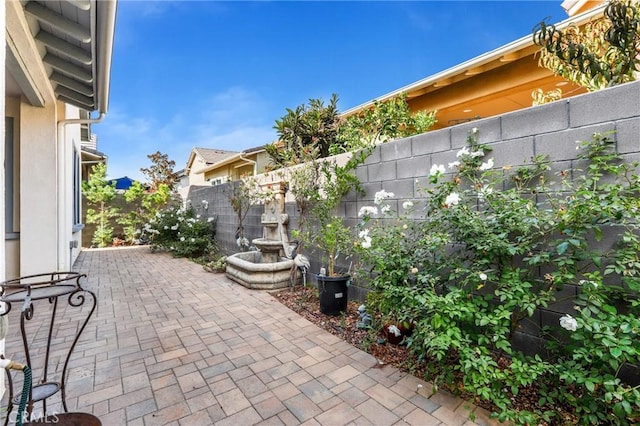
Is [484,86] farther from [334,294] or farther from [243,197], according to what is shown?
[243,197]

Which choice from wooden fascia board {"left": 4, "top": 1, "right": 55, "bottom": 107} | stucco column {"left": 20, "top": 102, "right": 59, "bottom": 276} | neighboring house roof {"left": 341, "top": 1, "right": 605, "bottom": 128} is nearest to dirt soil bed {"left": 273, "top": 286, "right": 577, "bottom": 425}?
stucco column {"left": 20, "top": 102, "right": 59, "bottom": 276}

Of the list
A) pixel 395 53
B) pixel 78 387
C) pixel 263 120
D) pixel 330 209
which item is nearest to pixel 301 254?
pixel 330 209

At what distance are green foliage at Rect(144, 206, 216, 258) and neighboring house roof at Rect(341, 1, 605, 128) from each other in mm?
5421

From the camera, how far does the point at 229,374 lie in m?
2.56

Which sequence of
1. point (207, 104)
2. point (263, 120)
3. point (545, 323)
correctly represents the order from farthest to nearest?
point (263, 120)
point (207, 104)
point (545, 323)

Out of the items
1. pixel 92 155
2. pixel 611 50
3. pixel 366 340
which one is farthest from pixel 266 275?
pixel 92 155

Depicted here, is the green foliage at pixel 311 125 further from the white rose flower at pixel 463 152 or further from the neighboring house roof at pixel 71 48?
the white rose flower at pixel 463 152

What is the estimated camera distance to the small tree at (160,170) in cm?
2197

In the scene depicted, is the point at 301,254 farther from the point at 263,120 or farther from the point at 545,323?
the point at 263,120

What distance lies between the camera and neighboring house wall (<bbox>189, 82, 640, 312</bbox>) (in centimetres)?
203

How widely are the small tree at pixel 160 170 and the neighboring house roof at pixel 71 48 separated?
59.9ft

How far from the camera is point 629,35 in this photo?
2.71 metres

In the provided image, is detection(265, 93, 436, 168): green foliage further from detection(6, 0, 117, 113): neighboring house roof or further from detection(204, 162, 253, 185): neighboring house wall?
detection(204, 162, 253, 185): neighboring house wall

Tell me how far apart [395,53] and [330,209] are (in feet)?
22.4
